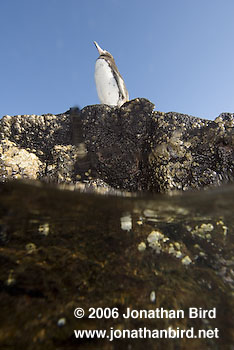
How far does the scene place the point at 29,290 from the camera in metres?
2.09

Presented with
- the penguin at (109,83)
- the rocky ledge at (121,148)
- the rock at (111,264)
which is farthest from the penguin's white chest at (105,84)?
the rock at (111,264)

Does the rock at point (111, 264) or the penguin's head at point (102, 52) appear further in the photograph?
the penguin's head at point (102, 52)

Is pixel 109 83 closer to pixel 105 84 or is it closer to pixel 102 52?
pixel 105 84

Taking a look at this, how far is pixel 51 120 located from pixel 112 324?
12.3 ft

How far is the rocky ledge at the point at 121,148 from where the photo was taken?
10.4ft

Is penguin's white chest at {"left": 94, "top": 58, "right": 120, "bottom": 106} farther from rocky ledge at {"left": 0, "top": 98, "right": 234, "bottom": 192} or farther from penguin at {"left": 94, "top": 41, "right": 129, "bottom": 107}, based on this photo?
rocky ledge at {"left": 0, "top": 98, "right": 234, "bottom": 192}

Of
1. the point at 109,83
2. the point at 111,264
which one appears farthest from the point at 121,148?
the point at 109,83

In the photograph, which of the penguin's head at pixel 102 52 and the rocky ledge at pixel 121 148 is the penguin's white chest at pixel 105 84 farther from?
the rocky ledge at pixel 121 148

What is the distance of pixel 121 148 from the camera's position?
369 cm

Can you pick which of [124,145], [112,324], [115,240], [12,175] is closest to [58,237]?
[115,240]

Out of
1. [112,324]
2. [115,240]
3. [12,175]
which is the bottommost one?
[112,324]

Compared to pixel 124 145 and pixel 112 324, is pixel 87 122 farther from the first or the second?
pixel 112 324

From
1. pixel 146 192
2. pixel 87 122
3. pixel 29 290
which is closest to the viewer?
pixel 29 290

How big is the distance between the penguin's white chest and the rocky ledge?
296 cm
